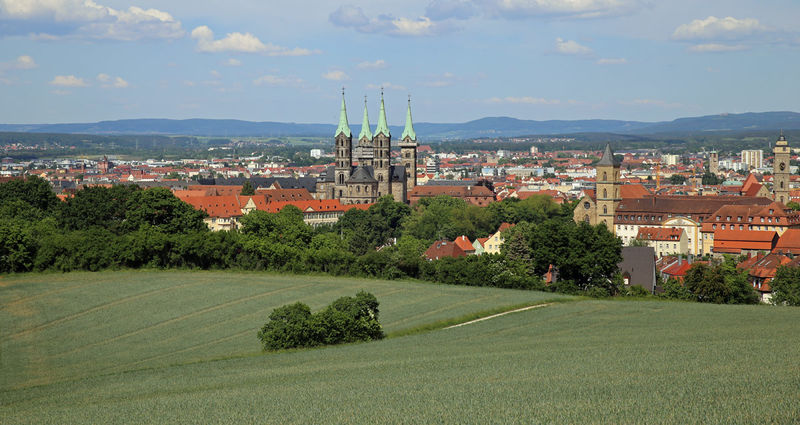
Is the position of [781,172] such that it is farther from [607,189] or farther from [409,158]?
[409,158]

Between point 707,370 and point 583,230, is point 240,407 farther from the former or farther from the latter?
point 583,230

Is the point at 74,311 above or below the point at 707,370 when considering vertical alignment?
below

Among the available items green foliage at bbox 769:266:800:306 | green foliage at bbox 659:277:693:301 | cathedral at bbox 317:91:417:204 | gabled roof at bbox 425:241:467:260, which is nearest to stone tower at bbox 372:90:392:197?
cathedral at bbox 317:91:417:204

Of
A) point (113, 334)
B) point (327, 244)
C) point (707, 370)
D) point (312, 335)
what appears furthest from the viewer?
point (327, 244)

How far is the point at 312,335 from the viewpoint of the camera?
4312 cm

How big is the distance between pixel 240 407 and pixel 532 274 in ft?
146

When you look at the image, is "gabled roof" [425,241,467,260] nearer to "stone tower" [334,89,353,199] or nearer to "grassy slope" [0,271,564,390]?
"grassy slope" [0,271,564,390]

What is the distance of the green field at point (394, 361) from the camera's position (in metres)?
24.1

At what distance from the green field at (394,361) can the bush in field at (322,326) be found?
136 cm

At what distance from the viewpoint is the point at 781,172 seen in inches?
5354

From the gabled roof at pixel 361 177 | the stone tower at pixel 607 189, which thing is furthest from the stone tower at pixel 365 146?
the stone tower at pixel 607 189

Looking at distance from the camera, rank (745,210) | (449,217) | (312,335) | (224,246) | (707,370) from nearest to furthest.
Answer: (707,370)
(312,335)
(224,246)
(745,210)
(449,217)

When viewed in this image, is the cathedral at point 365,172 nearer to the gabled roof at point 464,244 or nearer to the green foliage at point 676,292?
the gabled roof at point 464,244

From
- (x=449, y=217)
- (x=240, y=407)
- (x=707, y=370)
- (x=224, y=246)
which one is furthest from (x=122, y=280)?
(x=449, y=217)
